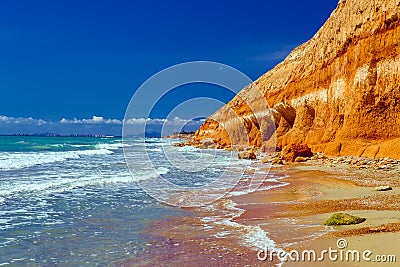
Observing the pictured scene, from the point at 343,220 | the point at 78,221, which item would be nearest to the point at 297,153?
the point at 343,220

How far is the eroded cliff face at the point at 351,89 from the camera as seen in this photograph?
22.9 metres

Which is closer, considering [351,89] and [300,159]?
[300,159]

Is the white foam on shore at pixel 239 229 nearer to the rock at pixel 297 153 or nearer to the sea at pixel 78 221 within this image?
the sea at pixel 78 221

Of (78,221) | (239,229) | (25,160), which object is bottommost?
(239,229)

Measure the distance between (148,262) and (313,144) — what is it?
2700 cm

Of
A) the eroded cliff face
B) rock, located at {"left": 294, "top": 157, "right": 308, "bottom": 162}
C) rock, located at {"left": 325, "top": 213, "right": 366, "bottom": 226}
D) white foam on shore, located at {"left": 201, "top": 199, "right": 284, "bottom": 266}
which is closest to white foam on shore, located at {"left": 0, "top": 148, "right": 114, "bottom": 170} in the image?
white foam on shore, located at {"left": 201, "top": 199, "right": 284, "bottom": 266}

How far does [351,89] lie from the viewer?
26.1 metres

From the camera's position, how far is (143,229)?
8344 mm

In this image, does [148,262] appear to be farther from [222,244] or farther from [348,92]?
[348,92]

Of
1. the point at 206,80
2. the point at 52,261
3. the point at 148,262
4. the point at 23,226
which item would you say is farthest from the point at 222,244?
the point at 206,80

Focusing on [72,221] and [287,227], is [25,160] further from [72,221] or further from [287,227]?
[287,227]

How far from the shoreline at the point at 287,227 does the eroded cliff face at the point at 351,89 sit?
1038cm

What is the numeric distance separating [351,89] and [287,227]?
2101cm

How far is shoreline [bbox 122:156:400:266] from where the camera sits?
608cm
